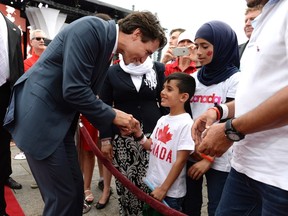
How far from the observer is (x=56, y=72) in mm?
1534

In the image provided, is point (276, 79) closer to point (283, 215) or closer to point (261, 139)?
point (261, 139)

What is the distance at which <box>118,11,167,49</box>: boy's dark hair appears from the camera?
1675 mm

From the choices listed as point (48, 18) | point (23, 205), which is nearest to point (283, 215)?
point (23, 205)

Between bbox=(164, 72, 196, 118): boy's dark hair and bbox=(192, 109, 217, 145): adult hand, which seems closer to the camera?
bbox=(192, 109, 217, 145): adult hand

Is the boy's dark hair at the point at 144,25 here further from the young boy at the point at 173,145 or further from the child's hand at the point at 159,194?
the child's hand at the point at 159,194

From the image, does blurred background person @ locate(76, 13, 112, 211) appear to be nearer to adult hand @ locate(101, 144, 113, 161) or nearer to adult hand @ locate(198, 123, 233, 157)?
adult hand @ locate(101, 144, 113, 161)

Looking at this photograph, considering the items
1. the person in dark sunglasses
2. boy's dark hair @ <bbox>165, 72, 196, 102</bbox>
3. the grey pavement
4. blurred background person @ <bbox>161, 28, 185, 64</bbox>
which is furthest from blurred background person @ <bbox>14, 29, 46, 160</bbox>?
boy's dark hair @ <bbox>165, 72, 196, 102</bbox>

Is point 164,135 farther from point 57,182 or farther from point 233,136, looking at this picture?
point 233,136

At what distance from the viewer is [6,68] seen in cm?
238

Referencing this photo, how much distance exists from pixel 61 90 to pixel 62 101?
65mm

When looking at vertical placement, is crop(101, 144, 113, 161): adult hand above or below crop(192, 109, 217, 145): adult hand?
below

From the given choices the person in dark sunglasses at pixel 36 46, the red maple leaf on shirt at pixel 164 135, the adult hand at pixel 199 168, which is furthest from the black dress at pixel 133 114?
the person in dark sunglasses at pixel 36 46

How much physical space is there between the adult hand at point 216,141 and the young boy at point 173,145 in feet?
2.61

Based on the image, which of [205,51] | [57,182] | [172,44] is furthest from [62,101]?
[172,44]
